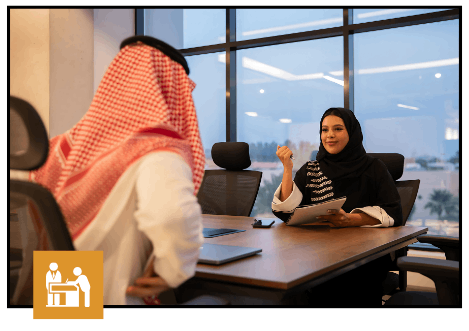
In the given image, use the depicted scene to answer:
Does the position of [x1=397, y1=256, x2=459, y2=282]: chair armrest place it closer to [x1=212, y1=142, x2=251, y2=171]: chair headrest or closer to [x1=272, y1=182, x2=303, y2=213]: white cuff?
[x1=272, y1=182, x2=303, y2=213]: white cuff

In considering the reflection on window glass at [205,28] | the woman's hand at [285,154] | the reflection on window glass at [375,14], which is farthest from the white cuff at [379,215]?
the reflection on window glass at [205,28]

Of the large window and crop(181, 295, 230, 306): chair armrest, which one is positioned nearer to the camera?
crop(181, 295, 230, 306): chair armrest

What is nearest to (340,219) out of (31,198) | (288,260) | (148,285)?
(288,260)

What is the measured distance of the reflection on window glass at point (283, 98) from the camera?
3719mm

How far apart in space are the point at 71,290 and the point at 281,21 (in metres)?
3.61

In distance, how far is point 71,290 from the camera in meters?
0.79

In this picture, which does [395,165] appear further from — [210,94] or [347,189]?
[210,94]

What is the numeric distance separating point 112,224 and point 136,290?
168 millimetres

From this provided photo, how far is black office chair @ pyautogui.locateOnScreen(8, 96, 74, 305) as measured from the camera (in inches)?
27.4

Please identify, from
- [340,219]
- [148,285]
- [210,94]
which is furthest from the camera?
[210,94]

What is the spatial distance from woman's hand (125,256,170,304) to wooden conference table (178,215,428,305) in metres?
0.15

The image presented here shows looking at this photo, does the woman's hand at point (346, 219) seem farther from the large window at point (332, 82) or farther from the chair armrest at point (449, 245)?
the large window at point (332, 82)

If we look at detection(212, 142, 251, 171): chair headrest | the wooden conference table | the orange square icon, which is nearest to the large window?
detection(212, 142, 251, 171): chair headrest

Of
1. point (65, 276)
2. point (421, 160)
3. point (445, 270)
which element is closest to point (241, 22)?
point (421, 160)
